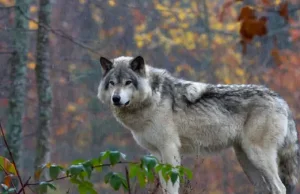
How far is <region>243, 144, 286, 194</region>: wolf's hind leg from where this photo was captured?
723 centimetres

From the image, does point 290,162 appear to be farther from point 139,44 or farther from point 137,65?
point 139,44

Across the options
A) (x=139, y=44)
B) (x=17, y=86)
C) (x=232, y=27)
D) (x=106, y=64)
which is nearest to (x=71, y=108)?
(x=139, y=44)

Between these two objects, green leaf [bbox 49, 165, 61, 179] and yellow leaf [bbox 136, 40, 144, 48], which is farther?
yellow leaf [bbox 136, 40, 144, 48]

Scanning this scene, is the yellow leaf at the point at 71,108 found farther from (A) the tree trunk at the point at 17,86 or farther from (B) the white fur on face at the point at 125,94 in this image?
(B) the white fur on face at the point at 125,94

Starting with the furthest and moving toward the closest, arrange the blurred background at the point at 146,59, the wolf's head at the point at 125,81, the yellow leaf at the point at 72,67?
the yellow leaf at the point at 72,67
the blurred background at the point at 146,59
the wolf's head at the point at 125,81

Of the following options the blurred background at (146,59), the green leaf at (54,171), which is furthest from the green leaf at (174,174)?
the blurred background at (146,59)

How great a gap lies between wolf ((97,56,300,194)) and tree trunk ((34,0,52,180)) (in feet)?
10.5

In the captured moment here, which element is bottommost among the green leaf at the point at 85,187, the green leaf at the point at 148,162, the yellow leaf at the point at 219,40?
the green leaf at the point at 85,187

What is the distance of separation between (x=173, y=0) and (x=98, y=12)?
3799 millimetres

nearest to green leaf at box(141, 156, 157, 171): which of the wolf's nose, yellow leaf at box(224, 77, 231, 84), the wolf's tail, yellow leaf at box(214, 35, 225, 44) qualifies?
the wolf's nose

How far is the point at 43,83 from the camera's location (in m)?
10.3

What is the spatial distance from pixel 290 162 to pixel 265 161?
0.33 meters

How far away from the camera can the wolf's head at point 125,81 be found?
690 centimetres

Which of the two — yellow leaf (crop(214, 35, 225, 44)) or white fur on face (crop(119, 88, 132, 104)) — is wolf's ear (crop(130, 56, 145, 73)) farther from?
yellow leaf (crop(214, 35, 225, 44))
